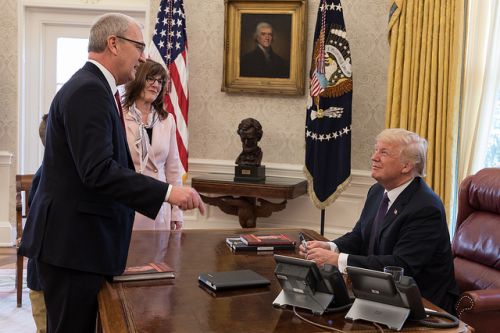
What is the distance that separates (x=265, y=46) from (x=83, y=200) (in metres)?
3.90

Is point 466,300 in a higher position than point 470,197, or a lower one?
lower

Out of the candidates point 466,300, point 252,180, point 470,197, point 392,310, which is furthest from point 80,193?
point 252,180

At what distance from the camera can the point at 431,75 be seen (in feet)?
16.2

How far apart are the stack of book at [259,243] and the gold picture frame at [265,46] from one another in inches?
117

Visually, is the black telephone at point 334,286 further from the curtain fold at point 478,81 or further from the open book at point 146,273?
the curtain fold at point 478,81

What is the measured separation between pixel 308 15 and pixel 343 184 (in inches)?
62.1

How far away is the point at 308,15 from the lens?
5672 millimetres

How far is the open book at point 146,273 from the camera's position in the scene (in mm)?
2239

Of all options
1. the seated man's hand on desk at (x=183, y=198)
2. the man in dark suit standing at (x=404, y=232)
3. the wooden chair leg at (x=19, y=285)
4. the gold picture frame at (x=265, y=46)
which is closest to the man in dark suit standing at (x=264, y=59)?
the gold picture frame at (x=265, y=46)

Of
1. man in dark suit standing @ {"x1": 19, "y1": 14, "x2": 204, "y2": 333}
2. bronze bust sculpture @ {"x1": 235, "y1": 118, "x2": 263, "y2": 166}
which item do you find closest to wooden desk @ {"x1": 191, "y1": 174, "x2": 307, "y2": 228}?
bronze bust sculpture @ {"x1": 235, "y1": 118, "x2": 263, "y2": 166}

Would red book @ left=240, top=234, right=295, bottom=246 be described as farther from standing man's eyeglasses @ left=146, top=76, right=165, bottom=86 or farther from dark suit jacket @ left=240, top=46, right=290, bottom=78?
dark suit jacket @ left=240, top=46, right=290, bottom=78

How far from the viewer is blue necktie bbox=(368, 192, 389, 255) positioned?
112 inches

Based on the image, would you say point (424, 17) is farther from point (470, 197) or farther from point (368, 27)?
point (470, 197)

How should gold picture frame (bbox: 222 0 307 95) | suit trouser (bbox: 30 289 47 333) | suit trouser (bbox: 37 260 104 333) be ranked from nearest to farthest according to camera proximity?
suit trouser (bbox: 37 260 104 333) → suit trouser (bbox: 30 289 47 333) → gold picture frame (bbox: 222 0 307 95)
